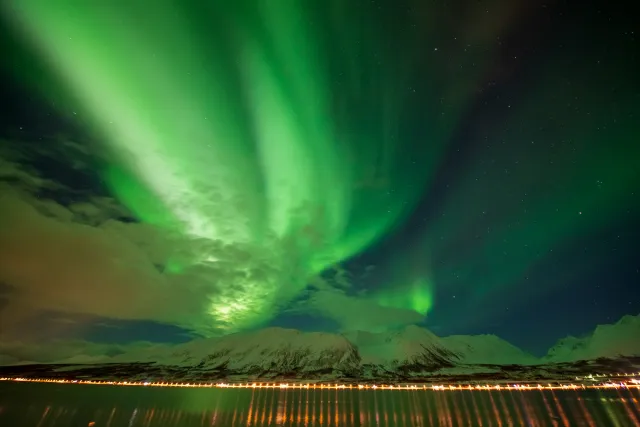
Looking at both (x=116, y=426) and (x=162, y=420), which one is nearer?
(x=116, y=426)

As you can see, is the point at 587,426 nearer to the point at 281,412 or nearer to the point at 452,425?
the point at 452,425

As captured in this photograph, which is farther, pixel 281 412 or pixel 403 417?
pixel 281 412

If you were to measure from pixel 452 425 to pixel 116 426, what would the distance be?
11091 centimetres

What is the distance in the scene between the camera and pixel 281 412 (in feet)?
488

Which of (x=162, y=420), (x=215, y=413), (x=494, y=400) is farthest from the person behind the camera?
(x=494, y=400)

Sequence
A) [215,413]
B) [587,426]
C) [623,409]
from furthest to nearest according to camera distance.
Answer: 1. [215,413]
2. [623,409]
3. [587,426]

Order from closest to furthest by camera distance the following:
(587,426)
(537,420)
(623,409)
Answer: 1. (587,426)
2. (537,420)
3. (623,409)

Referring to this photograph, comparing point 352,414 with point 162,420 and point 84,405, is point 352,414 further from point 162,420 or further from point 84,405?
point 84,405

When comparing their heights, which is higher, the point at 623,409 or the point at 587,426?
the point at 623,409

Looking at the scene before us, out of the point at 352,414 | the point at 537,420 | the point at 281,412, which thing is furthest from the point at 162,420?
the point at 537,420

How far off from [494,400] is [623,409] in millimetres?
56178

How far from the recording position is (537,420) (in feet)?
382

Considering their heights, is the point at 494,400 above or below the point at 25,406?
above

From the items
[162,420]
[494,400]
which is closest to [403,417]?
[494,400]
